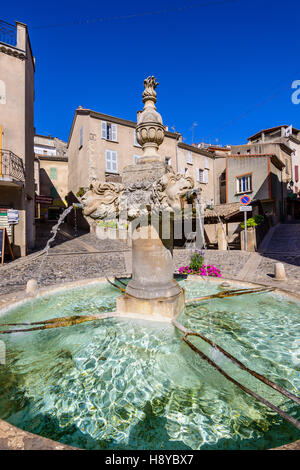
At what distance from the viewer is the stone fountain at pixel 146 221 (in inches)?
134

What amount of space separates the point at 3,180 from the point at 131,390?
11730 mm

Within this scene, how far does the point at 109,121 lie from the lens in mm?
21953

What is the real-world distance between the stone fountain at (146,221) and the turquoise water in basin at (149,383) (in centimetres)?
35

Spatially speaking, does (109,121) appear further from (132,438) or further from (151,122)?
(132,438)

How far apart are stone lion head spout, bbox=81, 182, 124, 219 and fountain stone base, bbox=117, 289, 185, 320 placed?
1.44 meters

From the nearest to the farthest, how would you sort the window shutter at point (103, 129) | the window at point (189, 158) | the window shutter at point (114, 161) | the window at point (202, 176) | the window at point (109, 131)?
1. the window shutter at point (103, 129)
2. the window at point (109, 131)
3. the window shutter at point (114, 161)
4. the window at point (189, 158)
5. the window at point (202, 176)

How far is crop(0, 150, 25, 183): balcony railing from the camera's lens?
11123mm

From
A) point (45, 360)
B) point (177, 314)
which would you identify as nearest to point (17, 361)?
point (45, 360)

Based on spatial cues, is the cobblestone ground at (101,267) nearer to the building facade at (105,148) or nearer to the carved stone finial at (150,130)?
the carved stone finial at (150,130)

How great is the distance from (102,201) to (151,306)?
6.18ft

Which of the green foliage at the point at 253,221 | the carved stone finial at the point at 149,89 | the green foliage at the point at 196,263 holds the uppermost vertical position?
the carved stone finial at the point at 149,89

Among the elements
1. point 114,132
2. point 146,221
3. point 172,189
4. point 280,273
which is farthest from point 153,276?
point 114,132

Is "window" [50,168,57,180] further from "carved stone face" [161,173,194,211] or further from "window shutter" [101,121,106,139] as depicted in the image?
"carved stone face" [161,173,194,211]

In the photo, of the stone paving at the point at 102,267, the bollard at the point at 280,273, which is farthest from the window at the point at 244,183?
the bollard at the point at 280,273
